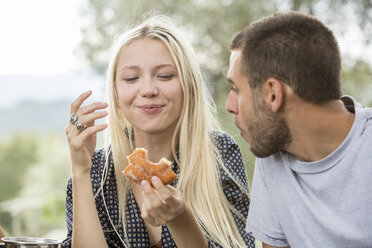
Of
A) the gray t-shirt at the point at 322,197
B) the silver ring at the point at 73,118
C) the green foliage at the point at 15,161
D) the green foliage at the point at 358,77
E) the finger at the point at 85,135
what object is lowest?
the gray t-shirt at the point at 322,197

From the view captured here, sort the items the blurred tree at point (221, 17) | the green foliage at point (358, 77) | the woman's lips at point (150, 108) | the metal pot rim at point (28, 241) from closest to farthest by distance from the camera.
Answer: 1. the metal pot rim at point (28, 241)
2. the woman's lips at point (150, 108)
3. the green foliage at point (358, 77)
4. the blurred tree at point (221, 17)

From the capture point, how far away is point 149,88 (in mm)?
2547

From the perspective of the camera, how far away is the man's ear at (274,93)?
1.93 meters

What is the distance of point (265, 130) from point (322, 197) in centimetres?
35

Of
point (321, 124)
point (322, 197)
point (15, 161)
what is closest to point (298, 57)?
point (321, 124)

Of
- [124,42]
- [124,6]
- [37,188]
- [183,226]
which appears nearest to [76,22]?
[124,6]

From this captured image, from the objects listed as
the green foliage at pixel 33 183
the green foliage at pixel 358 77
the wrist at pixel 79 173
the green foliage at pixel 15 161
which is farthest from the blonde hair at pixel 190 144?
the green foliage at pixel 15 161

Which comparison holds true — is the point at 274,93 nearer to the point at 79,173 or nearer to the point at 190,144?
the point at 190,144

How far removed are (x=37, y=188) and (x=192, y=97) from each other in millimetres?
8249

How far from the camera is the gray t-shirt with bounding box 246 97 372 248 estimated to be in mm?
1896

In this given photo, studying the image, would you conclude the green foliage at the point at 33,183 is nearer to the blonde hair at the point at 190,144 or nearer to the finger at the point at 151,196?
the blonde hair at the point at 190,144

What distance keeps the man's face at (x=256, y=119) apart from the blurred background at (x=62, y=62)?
282 centimetres

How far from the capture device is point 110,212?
271 cm

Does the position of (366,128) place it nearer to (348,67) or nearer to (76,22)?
(348,67)
